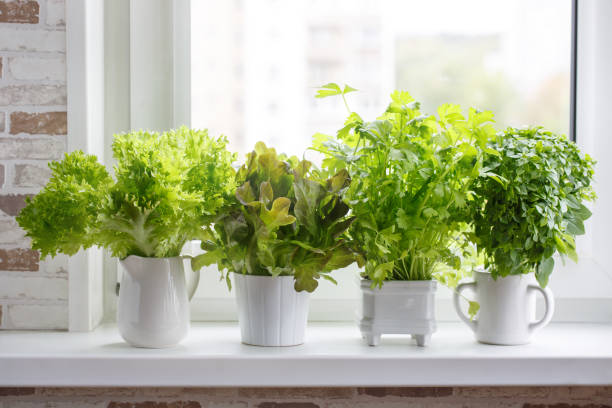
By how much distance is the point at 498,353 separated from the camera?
0.99 m

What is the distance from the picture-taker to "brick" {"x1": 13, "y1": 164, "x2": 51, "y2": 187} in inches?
44.2

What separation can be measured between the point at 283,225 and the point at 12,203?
1.85 ft

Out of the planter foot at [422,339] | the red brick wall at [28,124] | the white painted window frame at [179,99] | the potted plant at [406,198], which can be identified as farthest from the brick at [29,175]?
the planter foot at [422,339]

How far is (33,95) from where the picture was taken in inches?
44.0

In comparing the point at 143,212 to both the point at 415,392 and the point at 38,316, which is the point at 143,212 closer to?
the point at 38,316

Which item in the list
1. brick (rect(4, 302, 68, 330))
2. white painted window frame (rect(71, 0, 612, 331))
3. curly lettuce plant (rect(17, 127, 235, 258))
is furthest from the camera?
white painted window frame (rect(71, 0, 612, 331))

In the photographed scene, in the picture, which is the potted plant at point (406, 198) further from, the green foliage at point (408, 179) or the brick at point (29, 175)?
the brick at point (29, 175)

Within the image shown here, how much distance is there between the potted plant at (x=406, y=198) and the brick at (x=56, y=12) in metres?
0.54

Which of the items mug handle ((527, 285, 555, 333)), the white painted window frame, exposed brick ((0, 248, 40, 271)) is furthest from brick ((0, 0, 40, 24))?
mug handle ((527, 285, 555, 333))

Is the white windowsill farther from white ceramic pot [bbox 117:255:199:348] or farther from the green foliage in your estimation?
the green foliage

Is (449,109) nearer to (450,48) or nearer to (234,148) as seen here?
(450,48)

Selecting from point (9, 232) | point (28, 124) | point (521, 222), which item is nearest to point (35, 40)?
point (28, 124)

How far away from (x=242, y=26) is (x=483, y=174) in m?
0.69

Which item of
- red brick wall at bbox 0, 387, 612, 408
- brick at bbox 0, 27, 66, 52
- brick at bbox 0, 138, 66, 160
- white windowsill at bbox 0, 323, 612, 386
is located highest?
brick at bbox 0, 27, 66, 52
